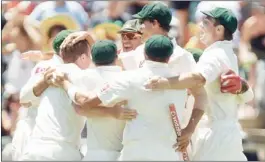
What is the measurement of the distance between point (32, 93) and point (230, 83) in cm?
144

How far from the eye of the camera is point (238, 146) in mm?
5816

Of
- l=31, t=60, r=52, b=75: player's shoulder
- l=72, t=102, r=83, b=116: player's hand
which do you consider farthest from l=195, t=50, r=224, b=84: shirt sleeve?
l=31, t=60, r=52, b=75: player's shoulder

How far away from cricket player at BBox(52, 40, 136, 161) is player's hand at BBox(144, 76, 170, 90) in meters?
0.32

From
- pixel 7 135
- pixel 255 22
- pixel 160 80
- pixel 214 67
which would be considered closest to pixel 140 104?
pixel 160 80

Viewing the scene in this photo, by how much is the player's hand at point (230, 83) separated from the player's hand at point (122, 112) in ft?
2.16

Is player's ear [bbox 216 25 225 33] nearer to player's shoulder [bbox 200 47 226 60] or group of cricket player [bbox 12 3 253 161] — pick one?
group of cricket player [bbox 12 3 253 161]

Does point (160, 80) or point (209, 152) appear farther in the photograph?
point (209, 152)

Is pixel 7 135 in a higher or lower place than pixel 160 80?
lower

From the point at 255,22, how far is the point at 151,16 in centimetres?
294

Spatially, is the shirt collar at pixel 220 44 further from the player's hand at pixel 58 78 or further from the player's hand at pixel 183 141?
the player's hand at pixel 58 78

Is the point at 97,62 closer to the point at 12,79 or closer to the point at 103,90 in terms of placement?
the point at 103,90

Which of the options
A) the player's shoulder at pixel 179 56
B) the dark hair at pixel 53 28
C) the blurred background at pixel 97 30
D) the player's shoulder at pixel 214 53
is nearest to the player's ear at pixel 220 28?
the player's shoulder at pixel 214 53

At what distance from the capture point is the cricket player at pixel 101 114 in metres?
5.66

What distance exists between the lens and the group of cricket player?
5469mm
